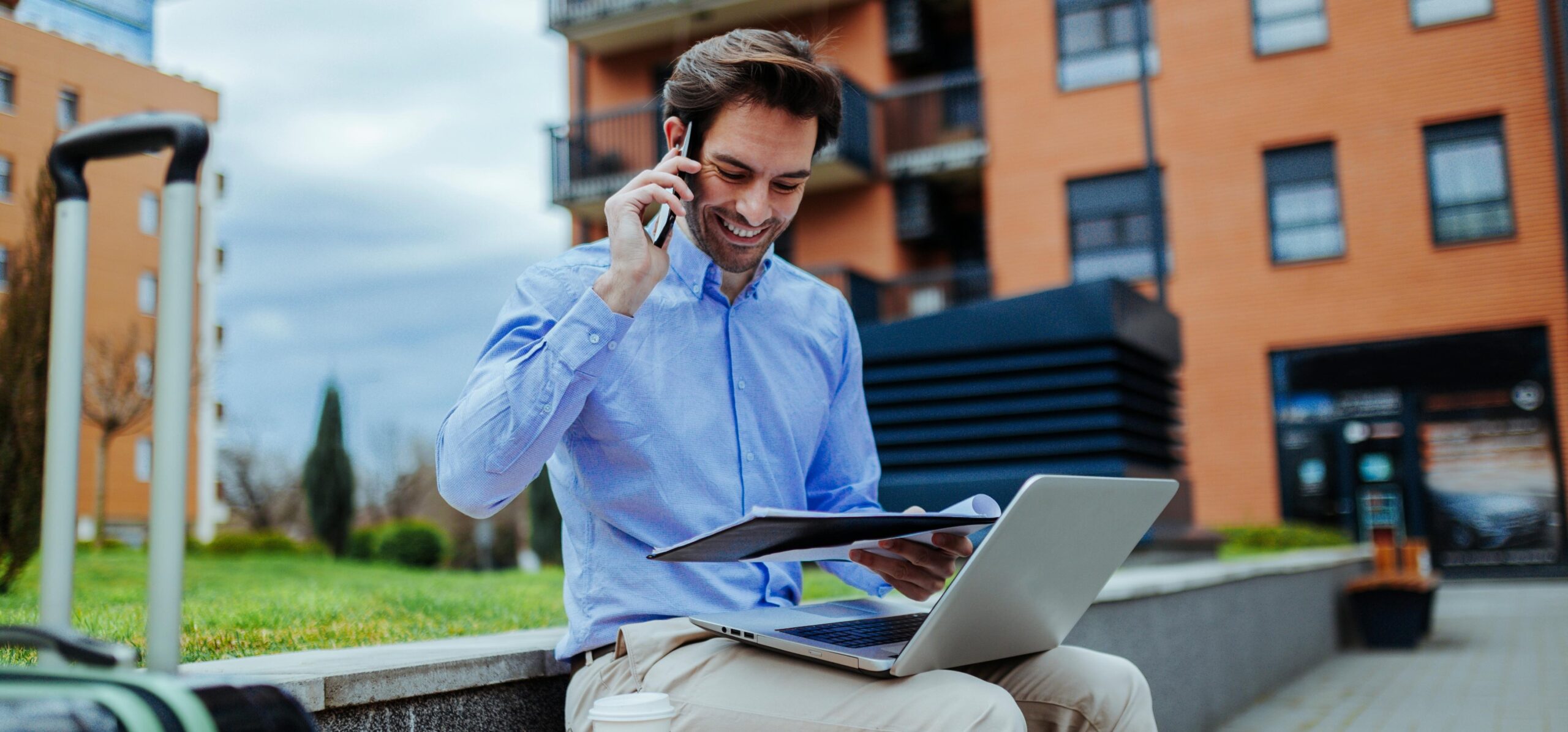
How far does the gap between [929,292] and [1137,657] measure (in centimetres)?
1180

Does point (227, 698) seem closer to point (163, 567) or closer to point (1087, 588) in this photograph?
point (163, 567)

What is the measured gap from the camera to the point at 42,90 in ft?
8.64

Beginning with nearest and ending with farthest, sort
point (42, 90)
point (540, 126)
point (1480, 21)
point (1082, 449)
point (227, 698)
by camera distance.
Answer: point (227, 698) → point (42, 90) → point (1082, 449) → point (1480, 21) → point (540, 126)

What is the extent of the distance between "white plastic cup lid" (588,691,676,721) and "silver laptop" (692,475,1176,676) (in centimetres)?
26

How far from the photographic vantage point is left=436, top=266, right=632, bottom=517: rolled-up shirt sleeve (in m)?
1.50

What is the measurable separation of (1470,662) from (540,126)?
39.8 feet

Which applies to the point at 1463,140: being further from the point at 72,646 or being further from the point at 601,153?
the point at 72,646

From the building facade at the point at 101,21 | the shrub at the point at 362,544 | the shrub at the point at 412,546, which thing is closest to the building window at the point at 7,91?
the building facade at the point at 101,21

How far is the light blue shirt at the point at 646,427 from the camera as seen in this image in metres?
1.52

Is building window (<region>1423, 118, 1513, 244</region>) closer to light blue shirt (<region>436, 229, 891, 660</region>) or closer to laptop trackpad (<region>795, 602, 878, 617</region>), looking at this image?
light blue shirt (<region>436, 229, 891, 660</region>)

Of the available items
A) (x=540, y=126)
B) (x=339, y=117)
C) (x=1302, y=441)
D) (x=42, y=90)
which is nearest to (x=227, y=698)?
(x=42, y=90)

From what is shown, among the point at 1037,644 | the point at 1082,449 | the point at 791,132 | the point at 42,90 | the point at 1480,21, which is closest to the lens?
the point at 1037,644

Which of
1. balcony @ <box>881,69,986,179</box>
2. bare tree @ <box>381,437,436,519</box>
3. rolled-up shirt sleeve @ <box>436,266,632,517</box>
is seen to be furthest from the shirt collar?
bare tree @ <box>381,437,436,519</box>

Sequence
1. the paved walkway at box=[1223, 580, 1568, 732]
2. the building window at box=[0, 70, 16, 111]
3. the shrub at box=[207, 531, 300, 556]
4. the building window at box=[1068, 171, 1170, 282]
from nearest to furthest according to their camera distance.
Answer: the building window at box=[0, 70, 16, 111]
the paved walkway at box=[1223, 580, 1568, 732]
the shrub at box=[207, 531, 300, 556]
the building window at box=[1068, 171, 1170, 282]
